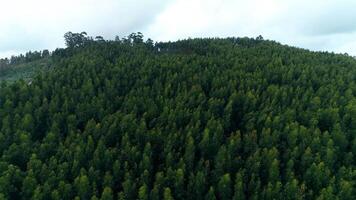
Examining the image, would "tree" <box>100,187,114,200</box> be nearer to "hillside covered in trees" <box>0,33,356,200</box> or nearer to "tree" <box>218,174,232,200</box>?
"hillside covered in trees" <box>0,33,356,200</box>

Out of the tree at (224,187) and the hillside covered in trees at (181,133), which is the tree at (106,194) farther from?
the tree at (224,187)

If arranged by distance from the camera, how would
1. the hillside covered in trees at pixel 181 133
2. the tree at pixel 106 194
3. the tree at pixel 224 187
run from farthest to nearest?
the hillside covered in trees at pixel 181 133 → the tree at pixel 224 187 → the tree at pixel 106 194

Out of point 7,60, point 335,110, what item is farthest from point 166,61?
point 7,60

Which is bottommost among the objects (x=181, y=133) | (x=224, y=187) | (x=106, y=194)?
(x=106, y=194)

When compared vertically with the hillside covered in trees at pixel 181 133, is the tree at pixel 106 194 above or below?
below

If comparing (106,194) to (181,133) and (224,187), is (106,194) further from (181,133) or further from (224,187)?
(181,133)

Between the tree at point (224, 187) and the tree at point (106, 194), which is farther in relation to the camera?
the tree at point (224, 187)

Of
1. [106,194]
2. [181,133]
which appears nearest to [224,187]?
[106,194]

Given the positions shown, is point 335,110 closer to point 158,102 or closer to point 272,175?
point 272,175

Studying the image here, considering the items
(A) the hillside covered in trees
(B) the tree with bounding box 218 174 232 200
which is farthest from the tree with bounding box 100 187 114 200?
(B) the tree with bounding box 218 174 232 200

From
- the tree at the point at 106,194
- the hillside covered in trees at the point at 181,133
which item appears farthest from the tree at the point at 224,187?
the tree at the point at 106,194
